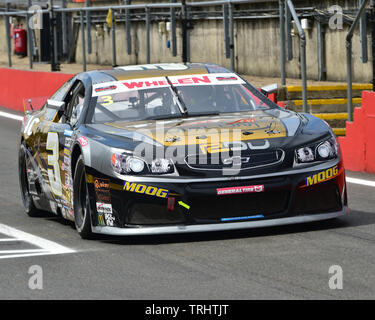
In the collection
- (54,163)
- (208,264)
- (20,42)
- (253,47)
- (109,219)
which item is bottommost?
(208,264)

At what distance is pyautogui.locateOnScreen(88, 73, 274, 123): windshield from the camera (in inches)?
357

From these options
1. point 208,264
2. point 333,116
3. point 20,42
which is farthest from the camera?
point 20,42

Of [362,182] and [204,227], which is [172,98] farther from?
[362,182]

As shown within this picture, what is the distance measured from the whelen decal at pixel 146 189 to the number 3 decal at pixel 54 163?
5.23 feet

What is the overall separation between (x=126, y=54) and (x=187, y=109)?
1615 centimetres

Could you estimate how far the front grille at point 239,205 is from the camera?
7.89m

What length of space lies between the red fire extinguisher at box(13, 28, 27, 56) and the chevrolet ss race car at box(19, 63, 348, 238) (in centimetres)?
2306

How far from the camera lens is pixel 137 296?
6.15m

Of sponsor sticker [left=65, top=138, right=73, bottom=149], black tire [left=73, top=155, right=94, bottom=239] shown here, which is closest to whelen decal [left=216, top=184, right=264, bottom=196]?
black tire [left=73, top=155, right=94, bottom=239]

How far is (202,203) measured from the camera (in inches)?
311

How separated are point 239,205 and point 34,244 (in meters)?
1.69

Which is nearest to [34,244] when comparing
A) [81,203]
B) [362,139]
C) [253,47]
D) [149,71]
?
[81,203]

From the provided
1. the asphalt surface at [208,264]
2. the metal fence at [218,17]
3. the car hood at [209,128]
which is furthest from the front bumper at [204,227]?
the metal fence at [218,17]
